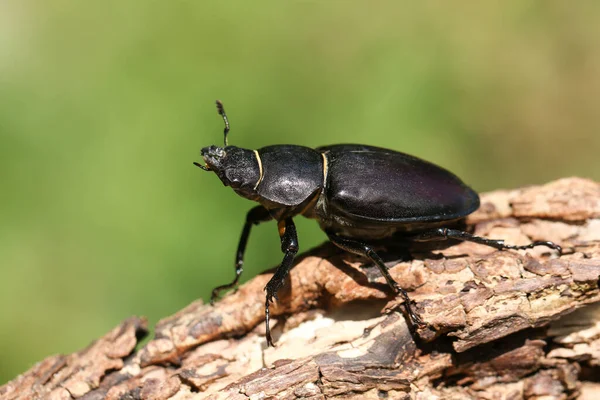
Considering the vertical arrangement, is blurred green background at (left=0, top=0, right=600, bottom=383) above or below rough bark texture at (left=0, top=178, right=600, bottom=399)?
above

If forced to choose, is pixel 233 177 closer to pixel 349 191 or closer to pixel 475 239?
pixel 349 191

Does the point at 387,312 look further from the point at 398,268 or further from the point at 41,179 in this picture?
the point at 41,179

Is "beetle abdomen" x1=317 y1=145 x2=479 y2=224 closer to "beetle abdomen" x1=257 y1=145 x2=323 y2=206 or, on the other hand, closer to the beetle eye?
"beetle abdomen" x1=257 y1=145 x2=323 y2=206

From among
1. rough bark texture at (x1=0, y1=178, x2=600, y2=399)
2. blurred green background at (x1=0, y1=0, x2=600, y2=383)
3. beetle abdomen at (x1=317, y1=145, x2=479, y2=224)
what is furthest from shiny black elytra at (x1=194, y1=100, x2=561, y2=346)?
blurred green background at (x1=0, y1=0, x2=600, y2=383)

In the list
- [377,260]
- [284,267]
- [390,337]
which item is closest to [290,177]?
[284,267]

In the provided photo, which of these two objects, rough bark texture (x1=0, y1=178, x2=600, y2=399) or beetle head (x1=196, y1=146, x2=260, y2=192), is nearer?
rough bark texture (x1=0, y1=178, x2=600, y2=399)

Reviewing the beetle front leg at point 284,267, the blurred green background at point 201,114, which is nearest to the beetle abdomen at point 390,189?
the beetle front leg at point 284,267
